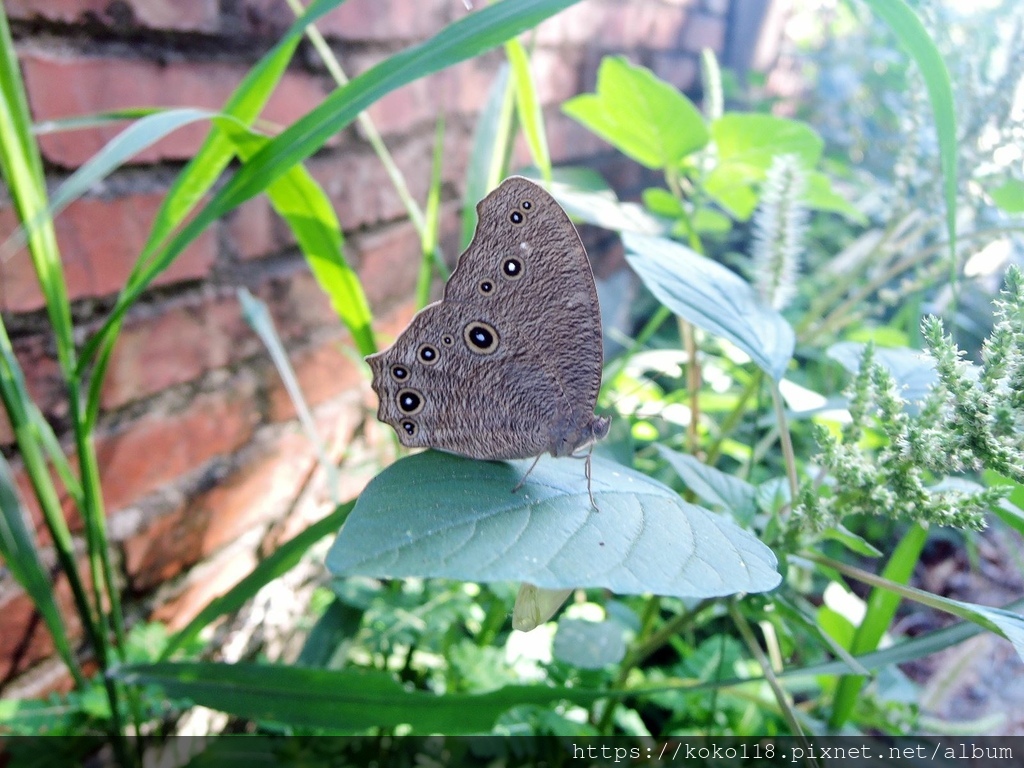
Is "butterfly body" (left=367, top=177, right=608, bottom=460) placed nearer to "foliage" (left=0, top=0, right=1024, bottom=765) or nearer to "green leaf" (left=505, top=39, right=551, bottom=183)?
"foliage" (left=0, top=0, right=1024, bottom=765)

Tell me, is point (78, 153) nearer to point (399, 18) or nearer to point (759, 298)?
point (399, 18)

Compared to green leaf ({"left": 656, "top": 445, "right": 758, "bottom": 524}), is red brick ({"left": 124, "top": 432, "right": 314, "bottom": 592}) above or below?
below

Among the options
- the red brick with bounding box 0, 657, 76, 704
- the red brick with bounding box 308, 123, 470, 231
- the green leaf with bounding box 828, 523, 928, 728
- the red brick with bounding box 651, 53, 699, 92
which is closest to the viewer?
the green leaf with bounding box 828, 523, 928, 728

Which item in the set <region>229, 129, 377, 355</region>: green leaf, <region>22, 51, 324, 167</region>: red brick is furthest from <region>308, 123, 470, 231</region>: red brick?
<region>229, 129, 377, 355</region>: green leaf

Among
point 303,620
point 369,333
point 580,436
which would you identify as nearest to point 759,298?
point 580,436

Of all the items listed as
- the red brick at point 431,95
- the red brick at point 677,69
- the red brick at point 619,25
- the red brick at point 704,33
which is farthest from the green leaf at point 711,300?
the red brick at point 704,33
